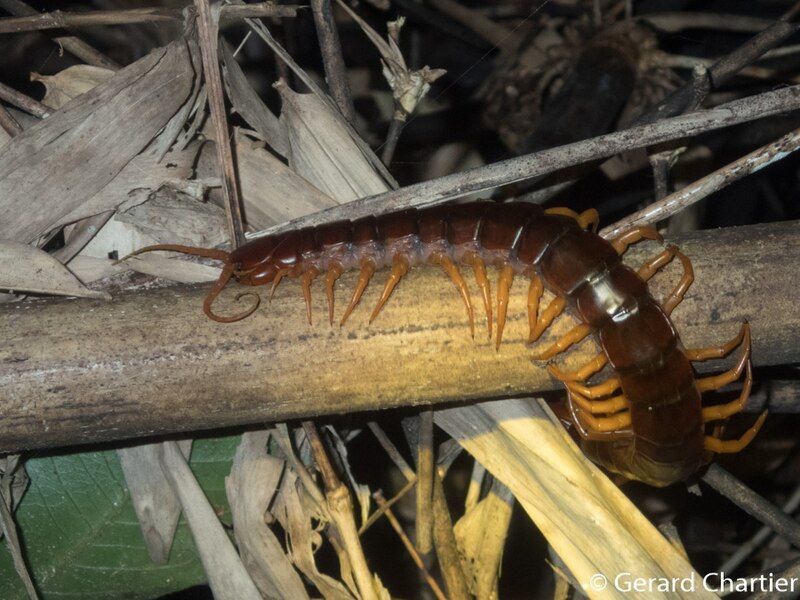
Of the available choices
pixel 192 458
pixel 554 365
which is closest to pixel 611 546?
pixel 554 365

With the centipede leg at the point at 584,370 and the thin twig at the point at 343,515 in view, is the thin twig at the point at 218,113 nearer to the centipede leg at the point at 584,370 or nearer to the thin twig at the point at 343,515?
the thin twig at the point at 343,515

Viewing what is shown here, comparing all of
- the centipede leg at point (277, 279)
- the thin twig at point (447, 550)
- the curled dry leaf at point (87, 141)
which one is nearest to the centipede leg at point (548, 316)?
the centipede leg at point (277, 279)

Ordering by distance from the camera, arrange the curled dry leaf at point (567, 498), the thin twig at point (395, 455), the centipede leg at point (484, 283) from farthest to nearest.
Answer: the thin twig at point (395, 455) → the curled dry leaf at point (567, 498) → the centipede leg at point (484, 283)

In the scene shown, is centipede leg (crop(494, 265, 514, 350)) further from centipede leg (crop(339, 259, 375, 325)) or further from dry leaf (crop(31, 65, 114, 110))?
dry leaf (crop(31, 65, 114, 110))

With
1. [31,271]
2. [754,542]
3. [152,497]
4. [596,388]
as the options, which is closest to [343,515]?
[152,497]

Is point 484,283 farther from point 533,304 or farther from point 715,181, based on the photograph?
point 715,181

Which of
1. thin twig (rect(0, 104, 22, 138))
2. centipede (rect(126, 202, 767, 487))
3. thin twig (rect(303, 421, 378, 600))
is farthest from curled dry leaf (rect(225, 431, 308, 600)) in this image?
thin twig (rect(0, 104, 22, 138))
